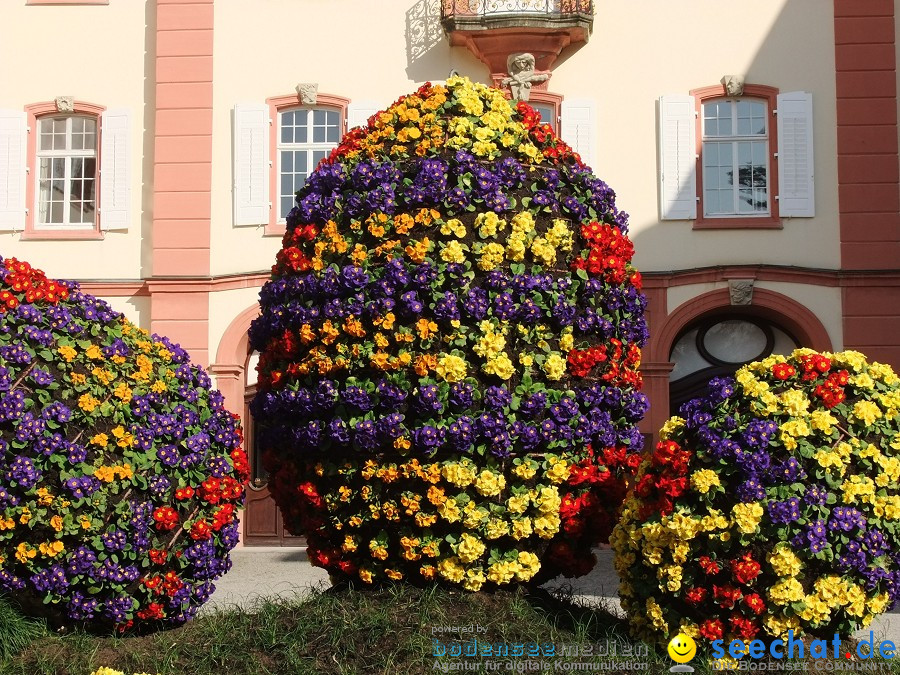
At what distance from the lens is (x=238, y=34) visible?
1597 cm

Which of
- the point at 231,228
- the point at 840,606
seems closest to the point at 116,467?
the point at 840,606

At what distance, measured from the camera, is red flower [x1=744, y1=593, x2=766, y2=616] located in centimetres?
506

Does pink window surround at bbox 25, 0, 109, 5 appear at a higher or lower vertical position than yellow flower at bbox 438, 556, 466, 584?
higher

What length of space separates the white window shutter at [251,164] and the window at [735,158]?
5.20 meters

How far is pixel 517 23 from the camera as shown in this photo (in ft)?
50.1

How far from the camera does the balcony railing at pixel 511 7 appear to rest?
50.1 ft

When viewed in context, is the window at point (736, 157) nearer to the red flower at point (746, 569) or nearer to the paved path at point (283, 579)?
the paved path at point (283, 579)

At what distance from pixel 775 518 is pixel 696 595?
44 cm

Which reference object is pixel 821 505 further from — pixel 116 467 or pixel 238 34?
pixel 238 34

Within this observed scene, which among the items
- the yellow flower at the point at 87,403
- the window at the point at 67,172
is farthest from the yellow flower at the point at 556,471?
the window at the point at 67,172

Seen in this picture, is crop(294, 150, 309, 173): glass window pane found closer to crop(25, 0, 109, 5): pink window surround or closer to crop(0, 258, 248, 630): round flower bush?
crop(25, 0, 109, 5): pink window surround

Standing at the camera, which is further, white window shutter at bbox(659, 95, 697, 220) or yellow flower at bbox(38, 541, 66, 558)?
white window shutter at bbox(659, 95, 697, 220)

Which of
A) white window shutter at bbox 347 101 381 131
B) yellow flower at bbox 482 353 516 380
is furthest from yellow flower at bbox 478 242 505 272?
white window shutter at bbox 347 101 381 131

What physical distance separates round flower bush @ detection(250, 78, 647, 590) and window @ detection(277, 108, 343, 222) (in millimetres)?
9877
